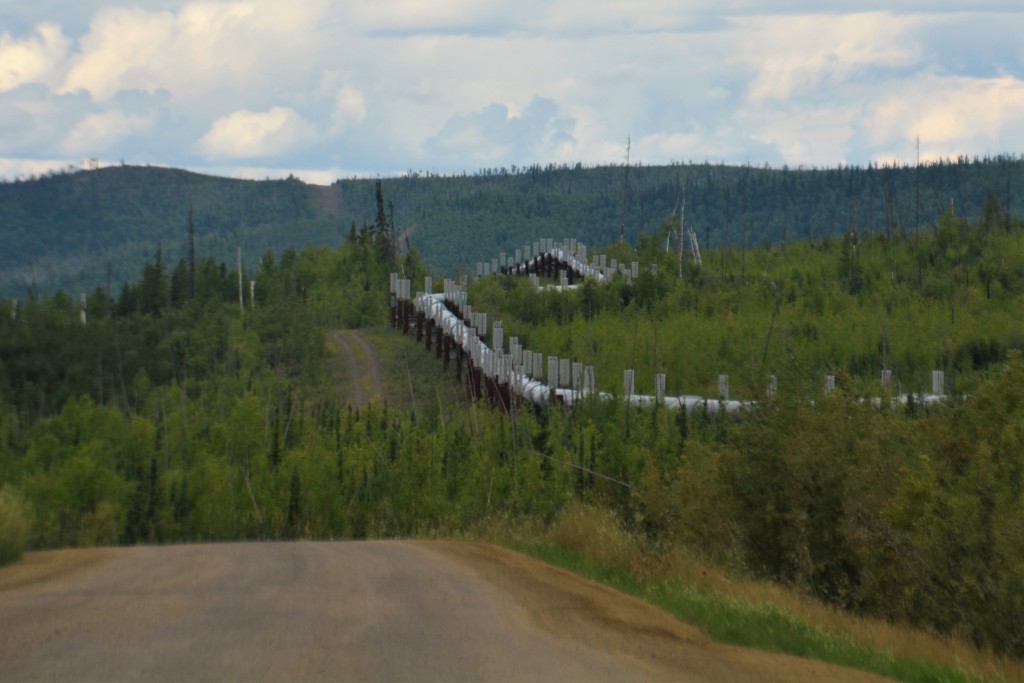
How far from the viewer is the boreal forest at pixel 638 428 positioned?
1614 cm

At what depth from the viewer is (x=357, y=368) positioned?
162 feet

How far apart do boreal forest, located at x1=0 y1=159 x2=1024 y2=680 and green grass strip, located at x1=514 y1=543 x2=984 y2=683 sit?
74.9 inches

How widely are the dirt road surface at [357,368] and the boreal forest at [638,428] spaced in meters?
0.61

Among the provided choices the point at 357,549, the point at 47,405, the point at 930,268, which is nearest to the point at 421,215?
the point at 47,405

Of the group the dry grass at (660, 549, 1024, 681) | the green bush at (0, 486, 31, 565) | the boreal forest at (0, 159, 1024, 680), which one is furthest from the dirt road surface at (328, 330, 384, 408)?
the dry grass at (660, 549, 1024, 681)

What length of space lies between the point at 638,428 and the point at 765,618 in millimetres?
19329

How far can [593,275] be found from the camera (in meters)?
53.9

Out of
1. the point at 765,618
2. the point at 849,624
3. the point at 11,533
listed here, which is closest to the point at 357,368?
the point at 11,533

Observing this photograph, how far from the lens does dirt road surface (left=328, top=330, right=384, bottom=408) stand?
1793 inches

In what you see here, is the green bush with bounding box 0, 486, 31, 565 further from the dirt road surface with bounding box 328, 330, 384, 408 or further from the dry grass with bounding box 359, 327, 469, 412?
the dirt road surface with bounding box 328, 330, 384, 408

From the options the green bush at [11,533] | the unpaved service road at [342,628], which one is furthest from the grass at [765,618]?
the green bush at [11,533]

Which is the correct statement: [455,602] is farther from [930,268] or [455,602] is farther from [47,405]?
[47,405]

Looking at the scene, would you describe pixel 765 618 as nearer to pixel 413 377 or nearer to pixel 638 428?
pixel 638 428

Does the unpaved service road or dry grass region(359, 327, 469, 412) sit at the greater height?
the unpaved service road
